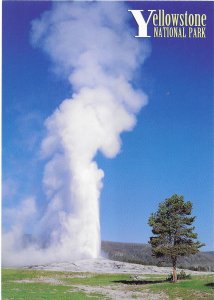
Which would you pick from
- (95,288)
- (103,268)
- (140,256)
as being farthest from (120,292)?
(140,256)

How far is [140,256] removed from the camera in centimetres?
5588

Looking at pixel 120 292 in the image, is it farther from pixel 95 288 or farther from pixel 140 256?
pixel 140 256

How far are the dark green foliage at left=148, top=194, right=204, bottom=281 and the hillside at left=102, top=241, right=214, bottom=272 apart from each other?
57.6ft

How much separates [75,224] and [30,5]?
123ft

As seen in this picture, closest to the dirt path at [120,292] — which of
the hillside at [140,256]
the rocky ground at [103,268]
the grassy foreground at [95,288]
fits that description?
the grassy foreground at [95,288]

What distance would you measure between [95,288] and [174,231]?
5.40 m

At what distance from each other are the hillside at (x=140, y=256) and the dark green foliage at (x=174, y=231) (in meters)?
17.6

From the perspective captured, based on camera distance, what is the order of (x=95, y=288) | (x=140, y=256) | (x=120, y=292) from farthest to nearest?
(x=140, y=256) < (x=95, y=288) < (x=120, y=292)

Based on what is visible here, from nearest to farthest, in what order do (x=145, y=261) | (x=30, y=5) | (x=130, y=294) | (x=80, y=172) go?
(x=30, y=5) → (x=130, y=294) → (x=145, y=261) → (x=80, y=172)

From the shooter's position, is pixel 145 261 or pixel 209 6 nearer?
pixel 209 6

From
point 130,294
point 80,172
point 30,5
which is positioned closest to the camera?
point 30,5

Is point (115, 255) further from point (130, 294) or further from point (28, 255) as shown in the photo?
point (130, 294)

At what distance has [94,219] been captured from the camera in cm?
5847

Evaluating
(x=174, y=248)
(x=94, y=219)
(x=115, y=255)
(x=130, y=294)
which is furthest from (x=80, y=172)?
(x=130, y=294)
